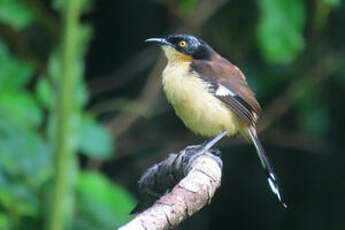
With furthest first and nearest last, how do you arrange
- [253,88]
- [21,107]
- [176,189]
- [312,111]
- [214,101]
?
[312,111], [253,88], [21,107], [214,101], [176,189]

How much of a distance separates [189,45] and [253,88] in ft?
5.18

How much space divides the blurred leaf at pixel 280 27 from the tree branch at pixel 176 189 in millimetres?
1321

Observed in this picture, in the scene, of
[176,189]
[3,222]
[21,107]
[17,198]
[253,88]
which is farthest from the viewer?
[253,88]

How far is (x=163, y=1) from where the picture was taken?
6.09 meters

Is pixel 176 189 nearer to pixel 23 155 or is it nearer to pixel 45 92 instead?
pixel 23 155

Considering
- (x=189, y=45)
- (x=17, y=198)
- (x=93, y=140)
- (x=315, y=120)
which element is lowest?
(x=315, y=120)

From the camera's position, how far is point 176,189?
2.20m

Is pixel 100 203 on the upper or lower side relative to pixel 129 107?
lower

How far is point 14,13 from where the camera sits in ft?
15.2

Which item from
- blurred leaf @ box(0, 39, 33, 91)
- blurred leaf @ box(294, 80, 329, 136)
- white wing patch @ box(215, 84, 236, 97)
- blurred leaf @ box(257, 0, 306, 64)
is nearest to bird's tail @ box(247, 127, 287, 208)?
white wing patch @ box(215, 84, 236, 97)

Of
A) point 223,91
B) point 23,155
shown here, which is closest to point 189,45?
point 223,91

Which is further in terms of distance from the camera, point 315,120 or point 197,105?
point 315,120

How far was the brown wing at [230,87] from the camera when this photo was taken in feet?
13.1

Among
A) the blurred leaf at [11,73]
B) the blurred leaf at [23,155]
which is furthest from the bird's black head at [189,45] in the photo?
the blurred leaf at [23,155]
